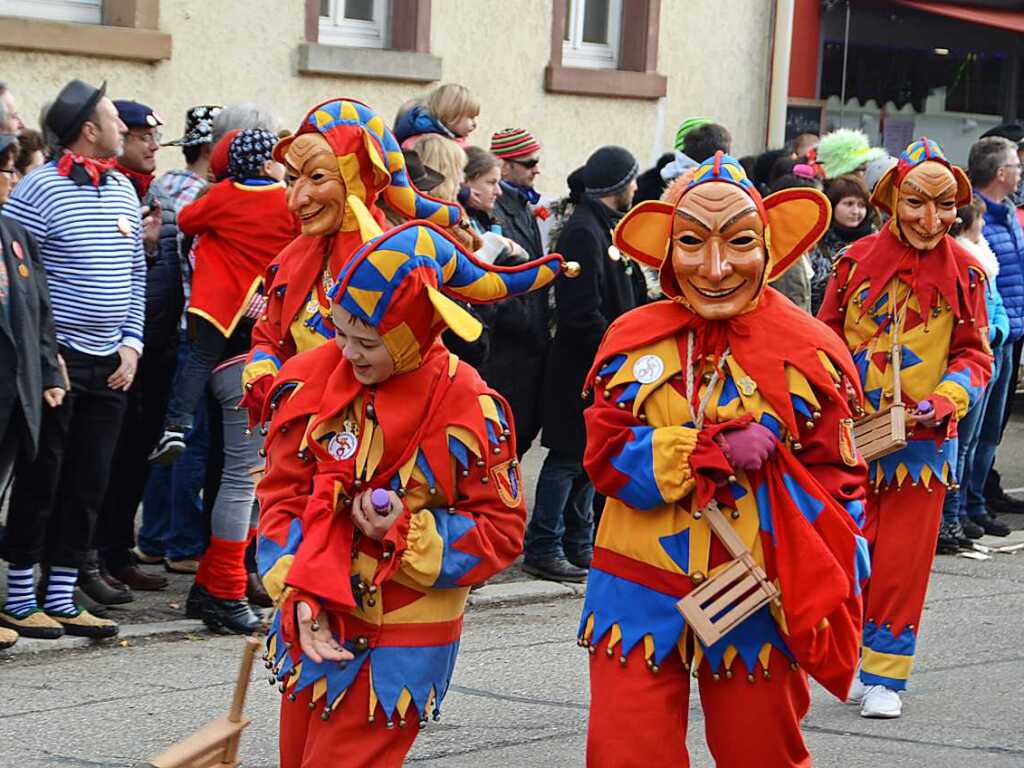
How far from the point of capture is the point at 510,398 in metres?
8.76

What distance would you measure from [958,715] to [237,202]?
→ 343 cm

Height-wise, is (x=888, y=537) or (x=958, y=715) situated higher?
(x=888, y=537)

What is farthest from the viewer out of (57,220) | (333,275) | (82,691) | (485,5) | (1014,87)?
(1014,87)

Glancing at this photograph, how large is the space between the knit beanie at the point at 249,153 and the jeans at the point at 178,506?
1.32m

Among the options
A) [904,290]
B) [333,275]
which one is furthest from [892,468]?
[333,275]

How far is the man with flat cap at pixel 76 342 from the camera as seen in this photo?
23.1 feet

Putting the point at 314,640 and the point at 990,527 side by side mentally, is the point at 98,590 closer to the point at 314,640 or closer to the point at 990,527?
the point at 314,640

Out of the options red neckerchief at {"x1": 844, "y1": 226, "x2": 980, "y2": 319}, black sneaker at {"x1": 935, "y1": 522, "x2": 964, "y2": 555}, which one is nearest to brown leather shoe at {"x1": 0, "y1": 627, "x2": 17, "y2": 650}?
red neckerchief at {"x1": 844, "y1": 226, "x2": 980, "y2": 319}

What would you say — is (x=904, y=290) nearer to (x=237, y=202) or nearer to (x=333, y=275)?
(x=333, y=275)

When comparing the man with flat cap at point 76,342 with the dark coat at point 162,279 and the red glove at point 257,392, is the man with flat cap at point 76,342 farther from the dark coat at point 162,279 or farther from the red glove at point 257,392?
the red glove at point 257,392

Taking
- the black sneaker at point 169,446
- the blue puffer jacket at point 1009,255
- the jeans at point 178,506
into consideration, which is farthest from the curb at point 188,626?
the blue puffer jacket at point 1009,255

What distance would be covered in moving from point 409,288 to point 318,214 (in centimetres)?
199

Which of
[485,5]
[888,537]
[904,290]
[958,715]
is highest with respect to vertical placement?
[485,5]

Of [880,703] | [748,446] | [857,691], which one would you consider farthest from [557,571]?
[748,446]
